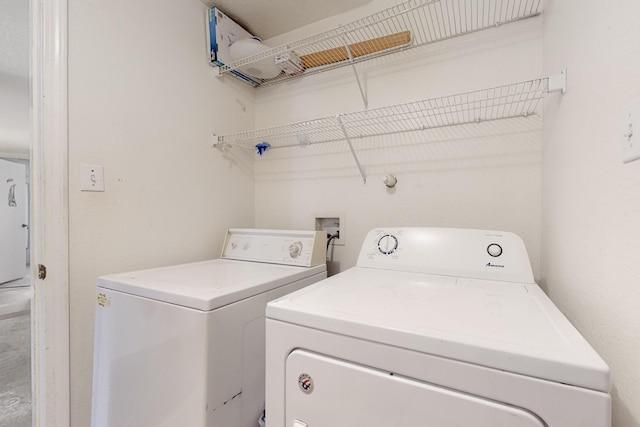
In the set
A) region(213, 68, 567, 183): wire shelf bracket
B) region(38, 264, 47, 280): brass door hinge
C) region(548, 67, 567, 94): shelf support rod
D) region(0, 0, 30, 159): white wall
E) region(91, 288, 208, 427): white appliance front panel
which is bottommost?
region(91, 288, 208, 427): white appliance front panel

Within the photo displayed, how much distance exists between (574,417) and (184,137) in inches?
70.5

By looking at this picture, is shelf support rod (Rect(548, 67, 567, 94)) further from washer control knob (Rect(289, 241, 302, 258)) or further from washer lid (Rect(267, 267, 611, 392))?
washer control knob (Rect(289, 241, 302, 258))

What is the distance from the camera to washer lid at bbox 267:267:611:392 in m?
0.47

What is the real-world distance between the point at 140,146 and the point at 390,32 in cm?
146

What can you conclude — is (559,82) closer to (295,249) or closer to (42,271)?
(295,249)

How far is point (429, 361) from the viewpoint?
1.79 ft

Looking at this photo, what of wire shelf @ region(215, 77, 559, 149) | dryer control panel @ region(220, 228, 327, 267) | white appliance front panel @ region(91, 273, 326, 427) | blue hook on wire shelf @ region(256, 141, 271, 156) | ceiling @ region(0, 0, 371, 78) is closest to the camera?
white appliance front panel @ region(91, 273, 326, 427)

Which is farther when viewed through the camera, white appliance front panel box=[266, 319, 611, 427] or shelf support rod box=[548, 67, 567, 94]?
shelf support rod box=[548, 67, 567, 94]

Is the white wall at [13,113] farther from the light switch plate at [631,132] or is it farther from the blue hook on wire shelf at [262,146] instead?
the light switch plate at [631,132]

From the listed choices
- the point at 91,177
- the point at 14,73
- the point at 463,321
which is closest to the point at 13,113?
the point at 14,73

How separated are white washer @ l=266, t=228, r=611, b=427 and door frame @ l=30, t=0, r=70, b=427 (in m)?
0.97

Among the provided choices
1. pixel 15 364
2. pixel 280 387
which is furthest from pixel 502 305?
pixel 15 364

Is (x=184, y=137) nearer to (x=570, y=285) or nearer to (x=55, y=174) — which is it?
(x=55, y=174)

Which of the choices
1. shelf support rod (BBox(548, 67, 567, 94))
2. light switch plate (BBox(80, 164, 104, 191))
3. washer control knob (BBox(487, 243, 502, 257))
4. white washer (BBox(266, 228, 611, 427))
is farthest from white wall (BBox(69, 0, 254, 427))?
shelf support rod (BBox(548, 67, 567, 94))
